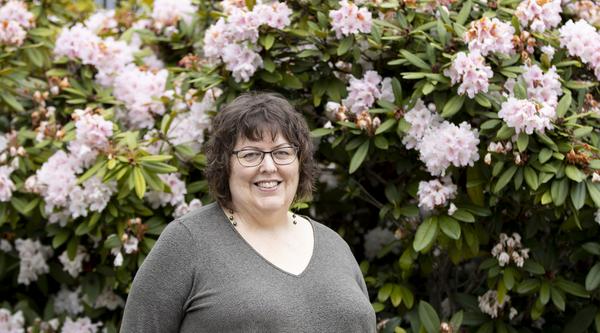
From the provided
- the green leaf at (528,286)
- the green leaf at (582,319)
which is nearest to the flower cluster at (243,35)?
the green leaf at (528,286)

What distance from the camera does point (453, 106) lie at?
132 inches

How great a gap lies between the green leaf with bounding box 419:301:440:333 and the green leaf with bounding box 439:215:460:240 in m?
0.33

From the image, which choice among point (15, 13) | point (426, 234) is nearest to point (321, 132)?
point (426, 234)

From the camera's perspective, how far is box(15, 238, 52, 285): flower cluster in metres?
4.07

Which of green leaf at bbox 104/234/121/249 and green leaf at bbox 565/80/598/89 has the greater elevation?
green leaf at bbox 565/80/598/89

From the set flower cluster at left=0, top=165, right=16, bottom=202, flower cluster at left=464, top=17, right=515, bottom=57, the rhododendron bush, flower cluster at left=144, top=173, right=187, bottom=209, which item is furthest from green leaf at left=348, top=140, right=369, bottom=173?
flower cluster at left=0, top=165, right=16, bottom=202

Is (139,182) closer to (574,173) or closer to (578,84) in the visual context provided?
(574,173)

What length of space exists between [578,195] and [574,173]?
0.08m

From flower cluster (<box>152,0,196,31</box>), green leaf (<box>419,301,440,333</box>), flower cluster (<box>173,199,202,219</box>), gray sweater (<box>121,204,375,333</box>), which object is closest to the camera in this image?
gray sweater (<box>121,204,375,333</box>)


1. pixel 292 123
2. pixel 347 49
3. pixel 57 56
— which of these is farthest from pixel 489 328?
pixel 57 56

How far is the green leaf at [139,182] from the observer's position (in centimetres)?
346

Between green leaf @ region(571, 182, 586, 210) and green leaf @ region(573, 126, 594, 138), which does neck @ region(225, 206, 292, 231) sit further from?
green leaf @ region(573, 126, 594, 138)

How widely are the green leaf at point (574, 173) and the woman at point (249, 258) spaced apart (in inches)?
39.5

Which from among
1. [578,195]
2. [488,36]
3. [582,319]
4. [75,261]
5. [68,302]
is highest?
[488,36]
